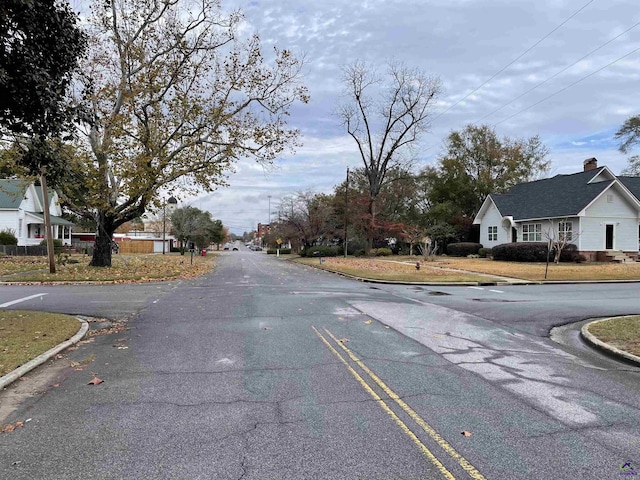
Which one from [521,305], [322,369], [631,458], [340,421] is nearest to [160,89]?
[521,305]

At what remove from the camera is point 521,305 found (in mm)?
13836

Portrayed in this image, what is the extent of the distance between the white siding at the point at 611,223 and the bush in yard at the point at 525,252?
140 inches

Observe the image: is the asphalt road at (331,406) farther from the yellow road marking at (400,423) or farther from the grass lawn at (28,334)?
the grass lawn at (28,334)

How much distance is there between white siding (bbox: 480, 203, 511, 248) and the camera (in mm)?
42606

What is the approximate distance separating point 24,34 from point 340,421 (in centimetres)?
882

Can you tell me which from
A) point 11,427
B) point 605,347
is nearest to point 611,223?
point 605,347

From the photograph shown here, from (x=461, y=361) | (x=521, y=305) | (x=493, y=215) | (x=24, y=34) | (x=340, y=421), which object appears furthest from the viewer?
(x=493, y=215)

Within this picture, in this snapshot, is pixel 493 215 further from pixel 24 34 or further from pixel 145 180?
pixel 24 34

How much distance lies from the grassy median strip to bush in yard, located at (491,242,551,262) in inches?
940

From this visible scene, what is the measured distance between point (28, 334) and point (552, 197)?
40.4 meters

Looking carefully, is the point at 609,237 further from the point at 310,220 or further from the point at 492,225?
the point at 310,220

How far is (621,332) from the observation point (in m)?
9.16

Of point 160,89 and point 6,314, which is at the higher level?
point 160,89

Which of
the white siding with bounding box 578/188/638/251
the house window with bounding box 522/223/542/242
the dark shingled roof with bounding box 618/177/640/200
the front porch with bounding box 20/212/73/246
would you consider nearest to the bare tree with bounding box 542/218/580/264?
the white siding with bounding box 578/188/638/251
